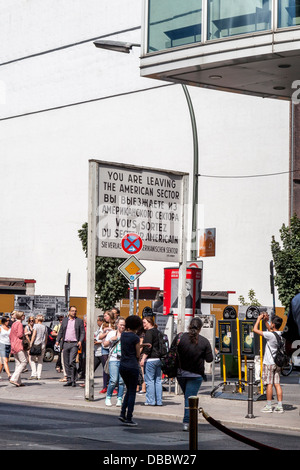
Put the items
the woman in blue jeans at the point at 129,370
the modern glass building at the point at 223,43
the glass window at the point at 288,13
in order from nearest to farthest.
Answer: the woman in blue jeans at the point at 129,370, the glass window at the point at 288,13, the modern glass building at the point at 223,43

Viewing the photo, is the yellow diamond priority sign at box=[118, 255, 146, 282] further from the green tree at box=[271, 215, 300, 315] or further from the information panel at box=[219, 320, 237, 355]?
the green tree at box=[271, 215, 300, 315]

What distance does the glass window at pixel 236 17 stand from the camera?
700 inches

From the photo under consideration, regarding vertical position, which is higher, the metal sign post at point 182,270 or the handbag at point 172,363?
the metal sign post at point 182,270

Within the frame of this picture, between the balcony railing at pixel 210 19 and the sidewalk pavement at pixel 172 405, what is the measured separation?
24.7 ft

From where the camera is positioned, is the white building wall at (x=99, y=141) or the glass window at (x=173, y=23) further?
the white building wall at (x=99, y=141)

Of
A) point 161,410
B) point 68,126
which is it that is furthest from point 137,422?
point 68,126

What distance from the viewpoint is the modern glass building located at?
17.5 metres

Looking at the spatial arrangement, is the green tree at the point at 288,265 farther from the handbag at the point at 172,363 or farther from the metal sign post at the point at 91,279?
the handbag at the point at 172,363

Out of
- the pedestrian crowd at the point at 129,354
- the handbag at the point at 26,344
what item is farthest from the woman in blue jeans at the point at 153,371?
the handbag at the point at 26,344

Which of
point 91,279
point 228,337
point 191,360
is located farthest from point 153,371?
point 191,360

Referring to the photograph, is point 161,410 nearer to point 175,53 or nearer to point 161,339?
point 161,339

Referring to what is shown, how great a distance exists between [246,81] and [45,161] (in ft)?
142

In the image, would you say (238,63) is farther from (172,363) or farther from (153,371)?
(172,363)

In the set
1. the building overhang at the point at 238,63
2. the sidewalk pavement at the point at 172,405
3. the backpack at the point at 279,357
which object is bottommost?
the sidewalk pavement at the point at 172,405
